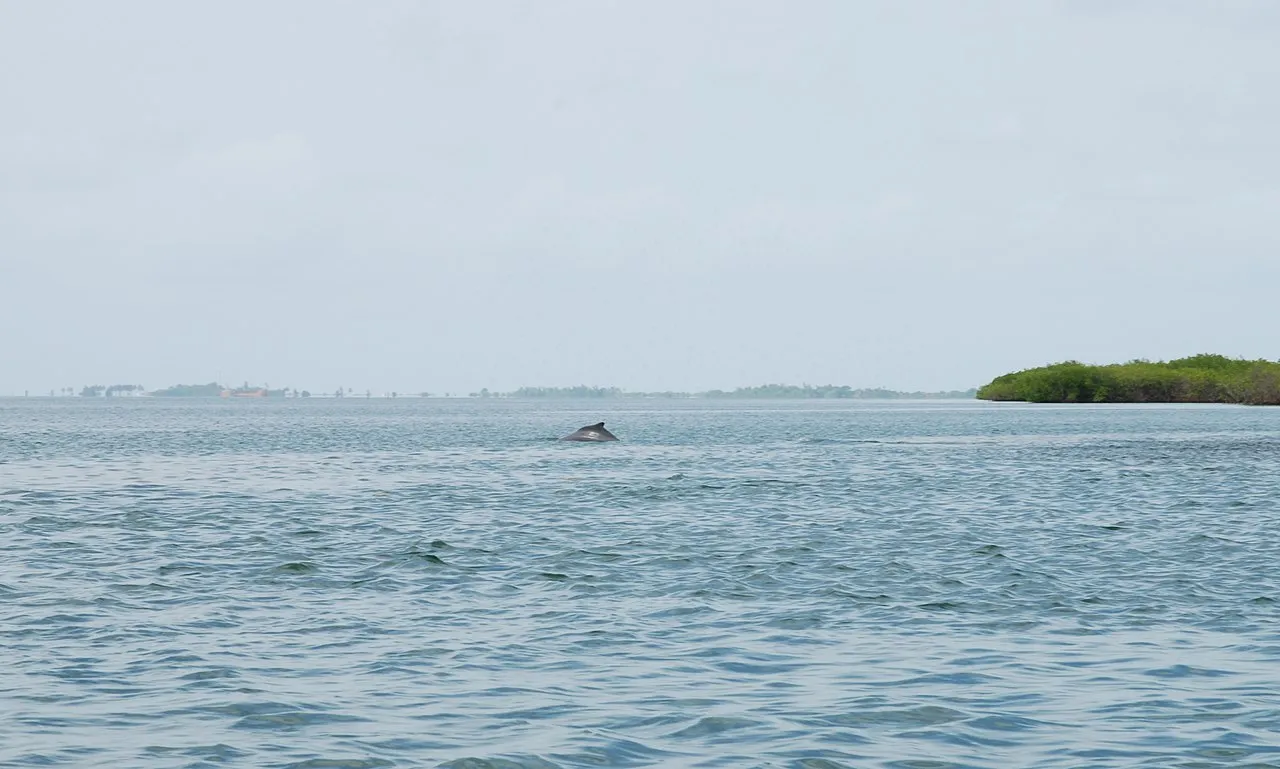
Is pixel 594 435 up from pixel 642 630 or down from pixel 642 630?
up

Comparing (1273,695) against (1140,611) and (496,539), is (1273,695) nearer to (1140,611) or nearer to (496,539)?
(1140,611)

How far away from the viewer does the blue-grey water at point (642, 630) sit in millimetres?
13281

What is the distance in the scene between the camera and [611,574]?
992 inches

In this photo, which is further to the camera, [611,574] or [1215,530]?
[1215,530]

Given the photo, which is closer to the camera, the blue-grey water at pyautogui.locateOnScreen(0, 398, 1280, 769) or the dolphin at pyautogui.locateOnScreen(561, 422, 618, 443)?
the blue-grey water at pyautogui.locateOnScreen(0, 398, 1280, 769)

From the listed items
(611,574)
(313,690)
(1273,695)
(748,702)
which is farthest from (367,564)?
(1273,695)

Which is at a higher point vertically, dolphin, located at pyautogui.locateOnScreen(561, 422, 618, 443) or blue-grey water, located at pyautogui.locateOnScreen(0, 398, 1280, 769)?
dolphin, located at pyautogui.locateOnScreen(561, 422, 618, 443)

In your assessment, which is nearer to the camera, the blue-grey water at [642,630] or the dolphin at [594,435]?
the blue-grey water at [642,630]

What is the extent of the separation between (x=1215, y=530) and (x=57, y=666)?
25390 mm

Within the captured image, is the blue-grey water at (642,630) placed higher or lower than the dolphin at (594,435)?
lower

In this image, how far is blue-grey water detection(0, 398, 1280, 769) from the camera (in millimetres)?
13281

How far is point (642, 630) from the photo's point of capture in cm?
1914

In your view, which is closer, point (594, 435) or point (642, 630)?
point (642, 630)

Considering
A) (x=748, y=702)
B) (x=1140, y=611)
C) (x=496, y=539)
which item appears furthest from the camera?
(x=496, y=539)
